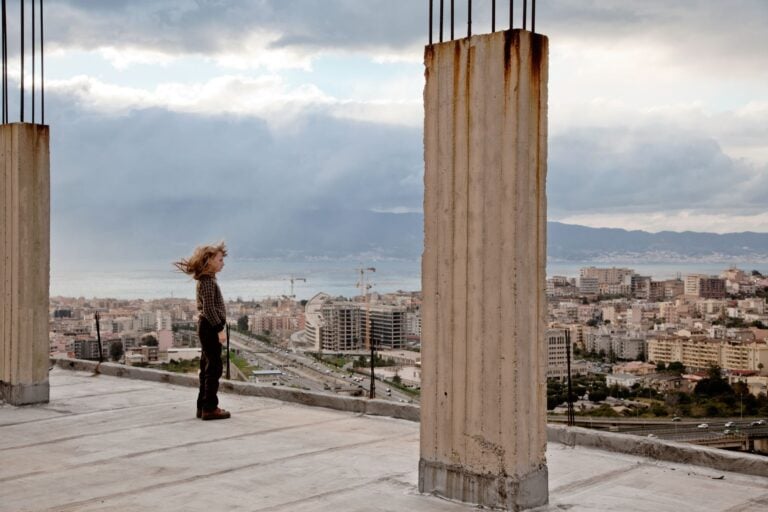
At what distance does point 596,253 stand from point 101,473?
44.0m

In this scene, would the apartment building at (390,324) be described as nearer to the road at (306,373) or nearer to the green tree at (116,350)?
the road at (306,373)

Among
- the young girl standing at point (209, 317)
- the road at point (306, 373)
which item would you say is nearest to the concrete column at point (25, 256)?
the young girl standing at point (209, 317)

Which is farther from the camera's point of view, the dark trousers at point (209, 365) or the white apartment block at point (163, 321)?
the white apartment block at point (163, 321)

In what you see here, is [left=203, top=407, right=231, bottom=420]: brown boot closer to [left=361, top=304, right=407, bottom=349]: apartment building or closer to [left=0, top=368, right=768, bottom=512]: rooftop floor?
[left=0, top=368, right=768, bottom=512]: rooftop floor

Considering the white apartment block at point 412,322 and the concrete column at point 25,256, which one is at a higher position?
the concrete column at point 25,256

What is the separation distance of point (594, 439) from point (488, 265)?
240cm

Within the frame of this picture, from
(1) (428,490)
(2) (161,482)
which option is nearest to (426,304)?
(1) (428,490)

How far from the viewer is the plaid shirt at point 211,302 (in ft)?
27.1

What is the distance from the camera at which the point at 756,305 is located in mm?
21734

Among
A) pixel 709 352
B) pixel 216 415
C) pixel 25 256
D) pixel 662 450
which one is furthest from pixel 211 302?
pixel 709 352

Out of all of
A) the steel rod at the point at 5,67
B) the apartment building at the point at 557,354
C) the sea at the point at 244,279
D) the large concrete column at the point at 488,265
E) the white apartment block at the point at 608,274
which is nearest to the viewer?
the large concrete column at the point at 488,265

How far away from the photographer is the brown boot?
834 cm

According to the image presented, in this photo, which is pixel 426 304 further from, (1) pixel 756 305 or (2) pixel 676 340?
(1) pixel 756 305

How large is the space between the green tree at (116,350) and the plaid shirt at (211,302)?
8.23m
